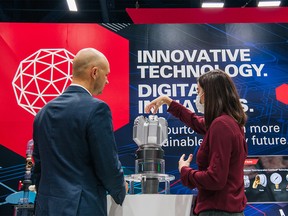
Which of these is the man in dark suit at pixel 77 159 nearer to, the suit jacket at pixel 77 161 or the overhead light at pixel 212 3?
the suit jacket at pixel 77 161

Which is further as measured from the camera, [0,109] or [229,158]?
[0,109]

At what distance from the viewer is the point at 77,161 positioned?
55.6 inches

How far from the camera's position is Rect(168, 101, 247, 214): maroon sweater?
152cm

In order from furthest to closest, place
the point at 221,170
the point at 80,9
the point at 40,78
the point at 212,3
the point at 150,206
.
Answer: the point at 80,9
the point at 212,3
the point at 40,78
the point at 150,206
the point at 221,170

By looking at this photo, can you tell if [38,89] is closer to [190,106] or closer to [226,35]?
[190,106]

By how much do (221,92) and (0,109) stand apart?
3391mm

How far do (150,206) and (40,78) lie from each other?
3.12 meters

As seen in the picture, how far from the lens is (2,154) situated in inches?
168

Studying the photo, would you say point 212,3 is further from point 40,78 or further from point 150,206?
point 150,206

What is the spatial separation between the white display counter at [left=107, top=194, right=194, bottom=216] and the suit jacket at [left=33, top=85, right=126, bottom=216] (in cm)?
33

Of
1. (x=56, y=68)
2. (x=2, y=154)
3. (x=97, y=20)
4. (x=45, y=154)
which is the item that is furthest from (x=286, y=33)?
(x=97, y=20)

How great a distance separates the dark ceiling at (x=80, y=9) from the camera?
7.88 m

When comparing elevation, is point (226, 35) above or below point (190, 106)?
above

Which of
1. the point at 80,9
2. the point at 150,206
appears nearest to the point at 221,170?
the point at 150,206
